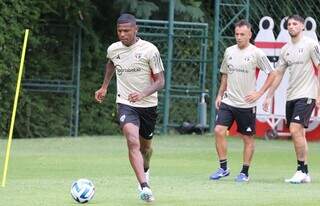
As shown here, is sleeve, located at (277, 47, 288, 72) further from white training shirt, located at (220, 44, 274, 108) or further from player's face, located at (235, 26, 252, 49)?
player's face, located at (235, 26, 252, 49)

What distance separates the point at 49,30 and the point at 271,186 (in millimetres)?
13558

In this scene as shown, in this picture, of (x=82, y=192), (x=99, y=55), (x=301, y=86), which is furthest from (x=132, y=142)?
(x=99, y=55)

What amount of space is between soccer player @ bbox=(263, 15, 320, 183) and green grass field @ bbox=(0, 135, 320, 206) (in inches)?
21.3

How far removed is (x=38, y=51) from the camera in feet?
85.4

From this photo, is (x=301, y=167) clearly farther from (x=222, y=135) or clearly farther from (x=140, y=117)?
(x=140, y=117)

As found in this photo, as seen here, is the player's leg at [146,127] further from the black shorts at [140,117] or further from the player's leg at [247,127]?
the player's leg at [247,127]

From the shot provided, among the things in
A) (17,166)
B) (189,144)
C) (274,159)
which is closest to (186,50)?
(189,144)

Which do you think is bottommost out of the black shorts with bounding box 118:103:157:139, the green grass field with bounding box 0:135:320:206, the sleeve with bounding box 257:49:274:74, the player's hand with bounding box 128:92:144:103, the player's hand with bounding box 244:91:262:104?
the green grass field with bounding box 0:135:320:206

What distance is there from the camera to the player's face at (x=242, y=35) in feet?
48.6

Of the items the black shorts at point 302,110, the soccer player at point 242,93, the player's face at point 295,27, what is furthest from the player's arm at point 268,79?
the player's face at point 295,27

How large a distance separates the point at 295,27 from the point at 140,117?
3.08 m

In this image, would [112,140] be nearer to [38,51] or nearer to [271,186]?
[38,51]

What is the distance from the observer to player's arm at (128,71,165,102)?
12.1 meters

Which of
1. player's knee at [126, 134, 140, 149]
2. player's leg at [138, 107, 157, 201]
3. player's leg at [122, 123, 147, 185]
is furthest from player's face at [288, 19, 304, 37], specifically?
player's knee at [126, 134, 140, 149]
